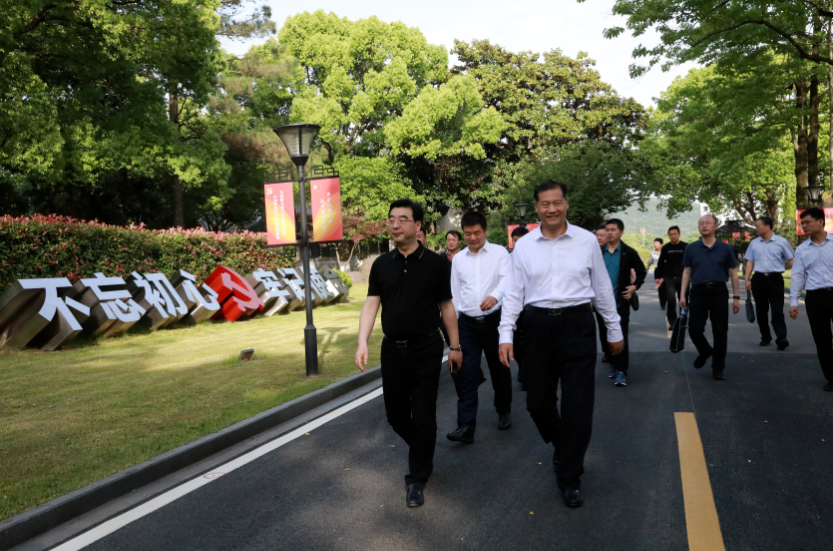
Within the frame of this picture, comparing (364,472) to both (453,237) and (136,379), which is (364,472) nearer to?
(453,237)

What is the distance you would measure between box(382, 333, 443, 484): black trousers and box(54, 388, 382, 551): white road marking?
5.26 feet

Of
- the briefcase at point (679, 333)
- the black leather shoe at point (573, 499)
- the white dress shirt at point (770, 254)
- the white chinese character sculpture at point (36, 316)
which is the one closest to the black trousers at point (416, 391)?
the black leather shoe at point (573, 499)

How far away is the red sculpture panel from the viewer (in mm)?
17217

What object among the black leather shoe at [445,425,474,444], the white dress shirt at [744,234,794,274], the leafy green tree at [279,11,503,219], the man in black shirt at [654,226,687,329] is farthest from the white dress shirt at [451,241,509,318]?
the leafy green tree at [279,11,503,219]

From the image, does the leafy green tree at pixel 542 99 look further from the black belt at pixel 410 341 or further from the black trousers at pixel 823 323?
the black belt at pixel 410 341

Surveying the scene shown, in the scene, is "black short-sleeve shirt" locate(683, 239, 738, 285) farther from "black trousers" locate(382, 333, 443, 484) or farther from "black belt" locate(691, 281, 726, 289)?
"black trousers" locate(382, 333, 443, 484)

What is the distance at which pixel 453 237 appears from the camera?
8.59m

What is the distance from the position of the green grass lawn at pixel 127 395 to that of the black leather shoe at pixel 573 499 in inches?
124

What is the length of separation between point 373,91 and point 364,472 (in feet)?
108

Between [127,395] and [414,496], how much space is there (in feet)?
16.2

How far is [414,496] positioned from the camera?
4.30 m

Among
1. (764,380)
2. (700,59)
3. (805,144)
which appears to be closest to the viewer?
(764,380)

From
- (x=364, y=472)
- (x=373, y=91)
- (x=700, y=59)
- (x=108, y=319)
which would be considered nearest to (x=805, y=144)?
(x=700, y=59)

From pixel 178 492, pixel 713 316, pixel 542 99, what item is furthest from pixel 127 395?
pixel 542 99
